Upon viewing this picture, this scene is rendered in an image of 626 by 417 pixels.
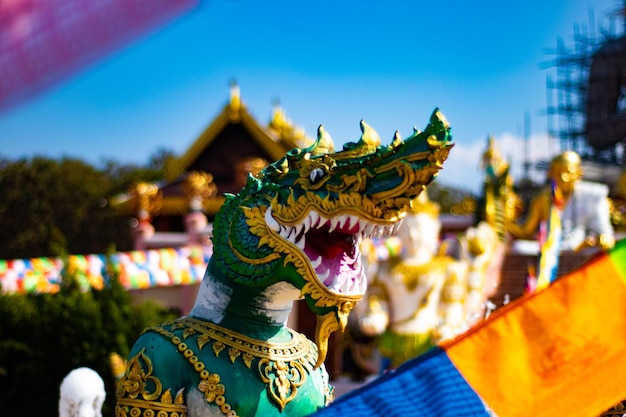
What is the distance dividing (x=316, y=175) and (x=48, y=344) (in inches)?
153

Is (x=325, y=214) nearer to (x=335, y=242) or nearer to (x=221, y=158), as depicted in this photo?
(x=335, y=242)

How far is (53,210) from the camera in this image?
1116 inches

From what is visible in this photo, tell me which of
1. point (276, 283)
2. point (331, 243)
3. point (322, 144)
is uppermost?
point (322, 144)

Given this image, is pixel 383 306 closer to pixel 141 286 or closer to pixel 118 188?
pixel 141 286

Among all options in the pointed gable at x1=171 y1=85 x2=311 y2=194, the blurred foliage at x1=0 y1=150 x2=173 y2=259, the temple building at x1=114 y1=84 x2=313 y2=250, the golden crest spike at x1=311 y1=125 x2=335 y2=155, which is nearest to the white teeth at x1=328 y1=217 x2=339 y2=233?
the golden crest spike at x1=311 y1=125 x2=335 y2=155

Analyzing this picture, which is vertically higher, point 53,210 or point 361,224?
point 53,210

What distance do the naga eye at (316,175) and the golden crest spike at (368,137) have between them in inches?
5.9

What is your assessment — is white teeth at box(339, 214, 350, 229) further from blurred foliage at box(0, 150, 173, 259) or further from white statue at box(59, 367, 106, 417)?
blurred foliage at box(0, 150, 173, 259)

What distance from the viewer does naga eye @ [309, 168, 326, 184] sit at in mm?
2630

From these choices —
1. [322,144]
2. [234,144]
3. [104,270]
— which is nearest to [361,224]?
[322,144]

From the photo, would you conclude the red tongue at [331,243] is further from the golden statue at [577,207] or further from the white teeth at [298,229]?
the golden statue at [577,207]

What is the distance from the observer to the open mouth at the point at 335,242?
101 inches

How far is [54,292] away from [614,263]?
5.13 metres

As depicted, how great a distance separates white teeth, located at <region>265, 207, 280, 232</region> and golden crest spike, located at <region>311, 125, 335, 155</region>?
25cm
